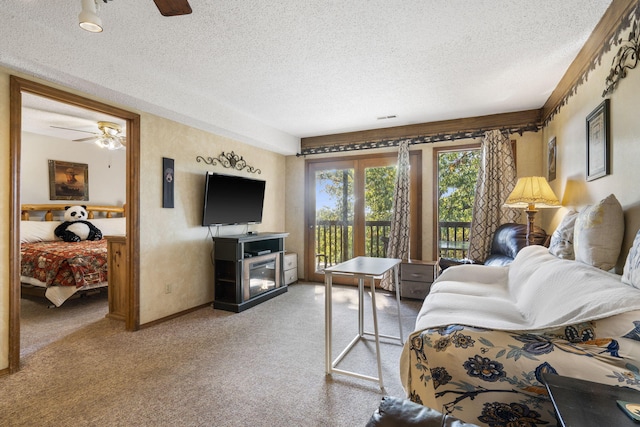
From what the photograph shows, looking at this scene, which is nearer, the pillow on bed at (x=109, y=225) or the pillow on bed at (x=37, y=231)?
the pillow on bed at (x=37, y=231)

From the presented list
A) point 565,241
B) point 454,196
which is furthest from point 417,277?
point 565,241

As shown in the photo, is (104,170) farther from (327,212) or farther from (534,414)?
(534,414)

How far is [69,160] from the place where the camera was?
5508 millimetres

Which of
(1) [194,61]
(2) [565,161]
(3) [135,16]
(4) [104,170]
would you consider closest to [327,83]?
(1) [194,61]

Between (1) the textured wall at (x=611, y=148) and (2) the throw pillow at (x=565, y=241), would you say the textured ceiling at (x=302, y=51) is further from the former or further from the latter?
(2) the throw pillow at (x=565, y=241)

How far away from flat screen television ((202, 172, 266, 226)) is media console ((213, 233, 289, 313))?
314 millimetres

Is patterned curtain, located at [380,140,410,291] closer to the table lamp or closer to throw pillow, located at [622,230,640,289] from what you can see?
the table lamp

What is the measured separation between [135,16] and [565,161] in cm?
370

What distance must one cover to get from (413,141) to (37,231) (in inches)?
233

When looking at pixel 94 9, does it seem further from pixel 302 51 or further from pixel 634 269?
pixel 634 269

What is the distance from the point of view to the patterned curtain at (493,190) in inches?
149

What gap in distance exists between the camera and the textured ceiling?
77.3 inches

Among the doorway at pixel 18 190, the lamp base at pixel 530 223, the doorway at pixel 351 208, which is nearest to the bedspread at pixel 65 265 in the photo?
the doorway at pixel 18 190

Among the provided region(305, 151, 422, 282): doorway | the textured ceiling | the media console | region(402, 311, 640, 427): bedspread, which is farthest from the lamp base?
the media console
